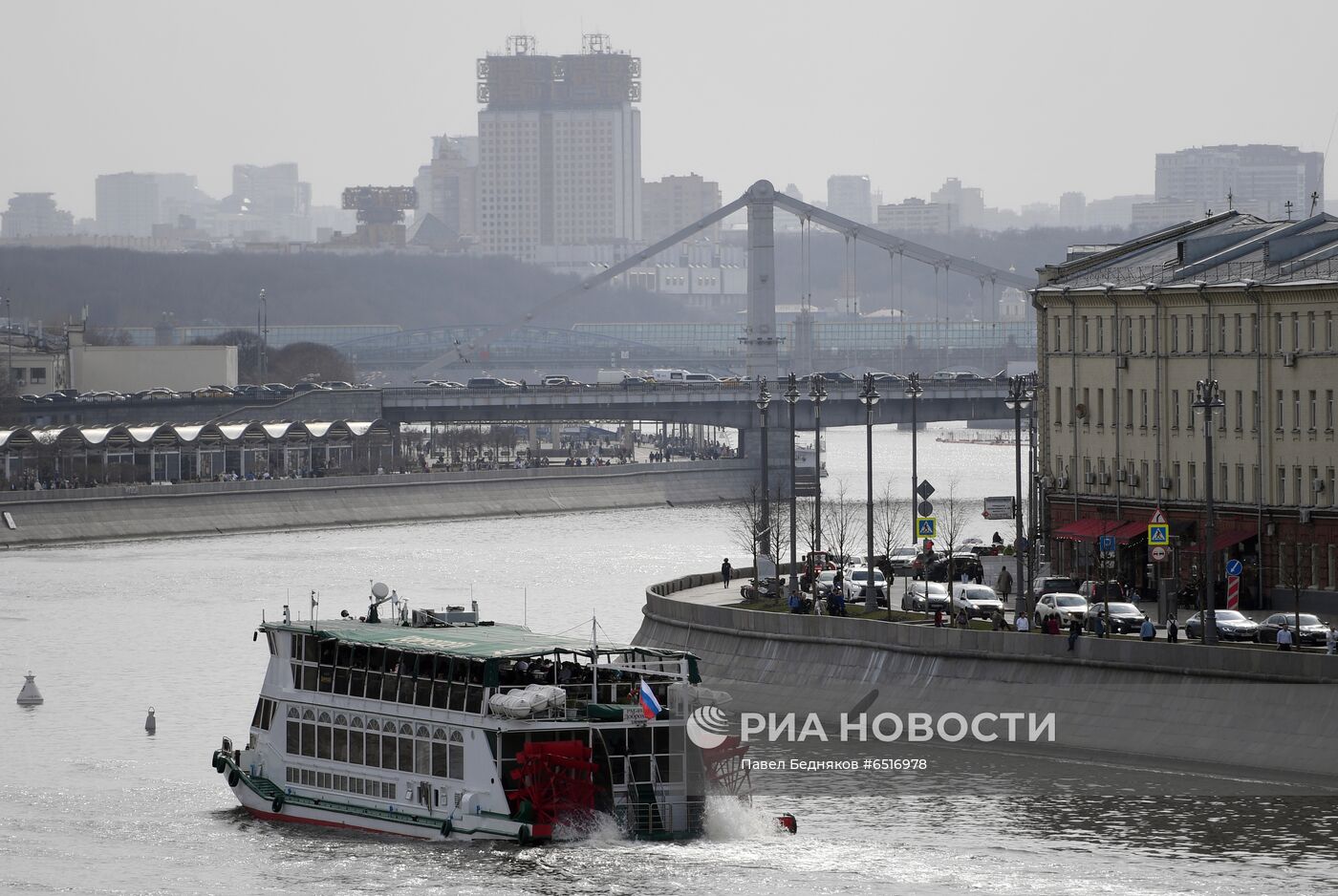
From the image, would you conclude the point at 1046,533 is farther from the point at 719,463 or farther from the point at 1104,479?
the point at 719,463

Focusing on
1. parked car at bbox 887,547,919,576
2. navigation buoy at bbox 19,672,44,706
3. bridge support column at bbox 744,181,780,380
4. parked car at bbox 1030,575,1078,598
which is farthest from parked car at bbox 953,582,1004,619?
bridge support column at bbox 744,181,780,380

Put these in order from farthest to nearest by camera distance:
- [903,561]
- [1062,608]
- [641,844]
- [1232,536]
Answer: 1. [903,561]
2. [1232,536]
3. [1062,608]
4. [641,844]

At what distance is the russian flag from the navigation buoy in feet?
64.9

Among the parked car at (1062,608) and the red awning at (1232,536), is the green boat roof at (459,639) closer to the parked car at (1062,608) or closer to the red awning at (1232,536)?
the parked car at (1062,608)

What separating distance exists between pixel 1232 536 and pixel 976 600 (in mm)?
6698

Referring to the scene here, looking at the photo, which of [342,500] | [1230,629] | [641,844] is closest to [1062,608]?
[1230,629]

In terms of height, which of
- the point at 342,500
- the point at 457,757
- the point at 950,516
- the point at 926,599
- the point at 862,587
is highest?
the point at 950,516

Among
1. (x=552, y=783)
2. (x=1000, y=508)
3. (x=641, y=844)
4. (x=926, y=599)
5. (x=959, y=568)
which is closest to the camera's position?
(x=552, y=783)

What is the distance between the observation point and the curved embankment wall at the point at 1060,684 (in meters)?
44.4

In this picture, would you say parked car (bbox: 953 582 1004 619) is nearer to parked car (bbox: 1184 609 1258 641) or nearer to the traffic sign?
parked car (bbox: 1184 609 1258 641)

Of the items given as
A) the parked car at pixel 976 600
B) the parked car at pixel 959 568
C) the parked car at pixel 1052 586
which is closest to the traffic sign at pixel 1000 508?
the parked car at pixel 959 568

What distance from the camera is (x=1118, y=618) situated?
5147cm

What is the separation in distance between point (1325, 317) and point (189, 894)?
28798mm

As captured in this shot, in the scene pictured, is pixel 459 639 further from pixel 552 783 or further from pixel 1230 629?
pixel 1230 629
